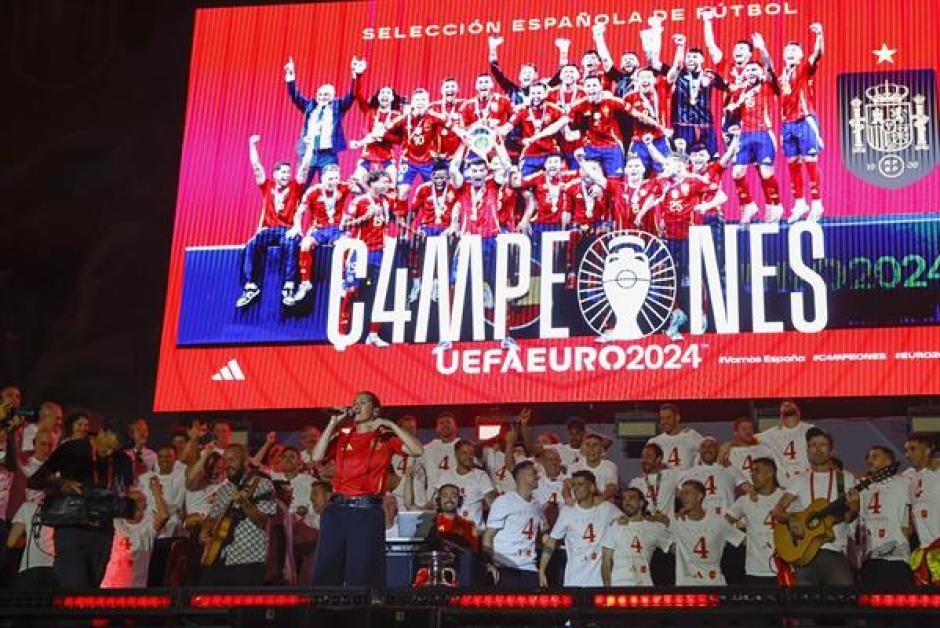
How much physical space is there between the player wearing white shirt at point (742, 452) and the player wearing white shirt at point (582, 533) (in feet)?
3.44

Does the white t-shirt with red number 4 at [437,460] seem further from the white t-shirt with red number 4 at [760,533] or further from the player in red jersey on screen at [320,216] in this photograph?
the white t-shirt with red number 4 at [760,533]

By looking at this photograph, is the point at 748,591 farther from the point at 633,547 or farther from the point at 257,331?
the point at 257,331

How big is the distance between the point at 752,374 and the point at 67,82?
7035 millimetres

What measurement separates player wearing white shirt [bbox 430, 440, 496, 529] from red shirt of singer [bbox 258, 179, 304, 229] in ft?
8.45

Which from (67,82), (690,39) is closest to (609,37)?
(690,39)

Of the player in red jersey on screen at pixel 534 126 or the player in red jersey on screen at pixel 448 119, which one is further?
the player in red jersey on screen at pixel 448 119

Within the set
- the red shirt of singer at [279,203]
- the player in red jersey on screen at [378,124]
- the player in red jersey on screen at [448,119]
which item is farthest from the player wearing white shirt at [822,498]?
the red shirt of singer at [279,203]

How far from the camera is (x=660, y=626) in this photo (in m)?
5.02

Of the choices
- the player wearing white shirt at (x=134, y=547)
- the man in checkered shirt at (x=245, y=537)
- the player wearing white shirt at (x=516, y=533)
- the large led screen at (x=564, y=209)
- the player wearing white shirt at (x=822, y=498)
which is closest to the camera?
the player wearing white shirt at (x=822, y=498)

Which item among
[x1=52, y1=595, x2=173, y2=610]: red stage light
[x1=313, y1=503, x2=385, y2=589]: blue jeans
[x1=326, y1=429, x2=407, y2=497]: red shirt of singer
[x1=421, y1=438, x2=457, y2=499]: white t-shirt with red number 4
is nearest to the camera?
[x1=52, y1=595, x2=173, y2=610]: red stage light

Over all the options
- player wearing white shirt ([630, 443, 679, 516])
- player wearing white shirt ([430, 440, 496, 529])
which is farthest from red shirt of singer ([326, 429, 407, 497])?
player wearing white shirt ([630, 443, 679, 516])

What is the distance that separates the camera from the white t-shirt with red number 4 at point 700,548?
7.95 metres

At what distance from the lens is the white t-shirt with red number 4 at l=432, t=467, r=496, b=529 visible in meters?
8.74

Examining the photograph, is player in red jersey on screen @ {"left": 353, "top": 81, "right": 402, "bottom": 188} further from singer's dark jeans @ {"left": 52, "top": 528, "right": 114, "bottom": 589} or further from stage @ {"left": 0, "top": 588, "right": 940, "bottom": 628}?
stage @ {"left": 0, "top": 588, "right": 940, "bottom": 628}
